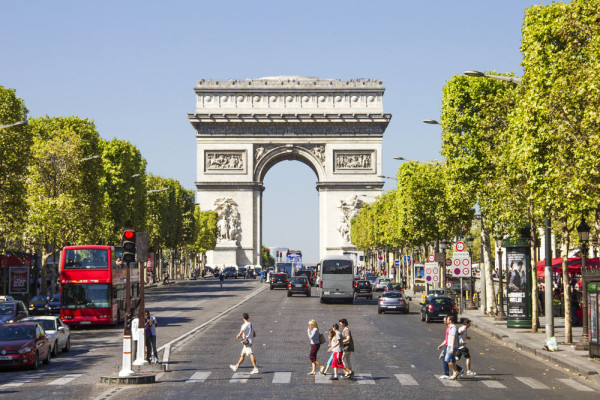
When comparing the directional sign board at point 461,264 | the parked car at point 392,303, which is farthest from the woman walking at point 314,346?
the parked car at point 392,303

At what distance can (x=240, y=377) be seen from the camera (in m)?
26.5

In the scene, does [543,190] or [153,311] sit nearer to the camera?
[543,190]

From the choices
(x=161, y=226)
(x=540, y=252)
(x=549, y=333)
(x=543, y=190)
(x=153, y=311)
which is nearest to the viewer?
(x=543, y=190)

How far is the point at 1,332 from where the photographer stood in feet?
101

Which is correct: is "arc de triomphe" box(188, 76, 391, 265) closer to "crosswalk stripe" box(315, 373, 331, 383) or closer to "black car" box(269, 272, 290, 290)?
"black car" box(269, 272, 290, 290)

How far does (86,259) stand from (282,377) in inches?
870

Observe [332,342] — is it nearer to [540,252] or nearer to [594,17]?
[594,17]

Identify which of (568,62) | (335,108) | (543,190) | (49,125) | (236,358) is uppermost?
(335,108)

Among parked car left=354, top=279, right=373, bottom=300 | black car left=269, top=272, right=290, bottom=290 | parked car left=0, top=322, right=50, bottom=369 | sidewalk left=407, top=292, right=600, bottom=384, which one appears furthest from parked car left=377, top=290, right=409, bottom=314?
black car left=269, top=272, right=290, bottom=290

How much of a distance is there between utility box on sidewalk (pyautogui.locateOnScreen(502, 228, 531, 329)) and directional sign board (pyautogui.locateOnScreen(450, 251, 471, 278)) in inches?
343

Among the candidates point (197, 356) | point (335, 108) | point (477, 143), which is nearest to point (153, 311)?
point (477, 143)

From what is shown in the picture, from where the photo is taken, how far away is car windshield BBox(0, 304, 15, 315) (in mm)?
41194

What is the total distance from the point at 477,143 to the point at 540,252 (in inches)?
1621

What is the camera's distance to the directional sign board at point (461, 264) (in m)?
52.5
